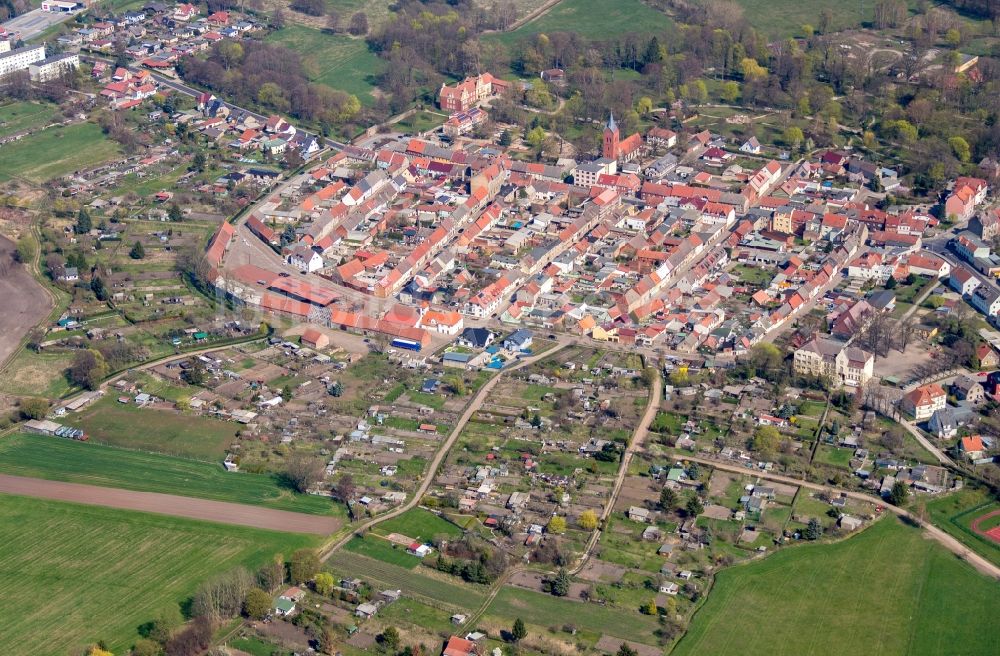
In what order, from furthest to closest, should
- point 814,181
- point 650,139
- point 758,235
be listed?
point 650,139
point 814,181
point 758,235

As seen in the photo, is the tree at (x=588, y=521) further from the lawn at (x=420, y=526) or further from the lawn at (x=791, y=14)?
the lawn at (x=791, y=14)

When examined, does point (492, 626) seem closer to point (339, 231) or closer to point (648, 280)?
point (648, 280)

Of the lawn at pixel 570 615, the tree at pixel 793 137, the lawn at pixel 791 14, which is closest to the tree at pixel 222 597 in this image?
the lawn at pixel 570 615

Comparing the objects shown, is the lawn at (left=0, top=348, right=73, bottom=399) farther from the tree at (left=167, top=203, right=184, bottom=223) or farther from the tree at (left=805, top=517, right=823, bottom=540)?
the tree at (left=805, top=517, right=823, bottom=540)

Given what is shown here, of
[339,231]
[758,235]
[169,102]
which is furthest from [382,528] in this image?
[169,102]

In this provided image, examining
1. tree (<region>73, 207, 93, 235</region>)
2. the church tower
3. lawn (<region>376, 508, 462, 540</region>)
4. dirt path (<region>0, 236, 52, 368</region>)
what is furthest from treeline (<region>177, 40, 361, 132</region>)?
lawn (<region>376, 508, 462, 540</region>)

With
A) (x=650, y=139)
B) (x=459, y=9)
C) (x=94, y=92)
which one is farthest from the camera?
(x=459, y=9)
